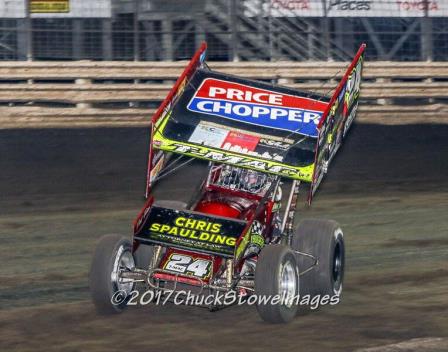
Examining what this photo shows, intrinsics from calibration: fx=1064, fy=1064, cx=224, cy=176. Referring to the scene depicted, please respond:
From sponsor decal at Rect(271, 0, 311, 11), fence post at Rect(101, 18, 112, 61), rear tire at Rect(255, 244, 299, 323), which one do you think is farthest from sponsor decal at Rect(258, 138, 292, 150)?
sponsor decal at Rect(271, 0, 311, 11)

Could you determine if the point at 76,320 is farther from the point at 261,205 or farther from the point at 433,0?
the point at 433,0

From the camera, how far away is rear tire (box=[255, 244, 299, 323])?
307 inches

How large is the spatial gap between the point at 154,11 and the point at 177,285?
43.4ft

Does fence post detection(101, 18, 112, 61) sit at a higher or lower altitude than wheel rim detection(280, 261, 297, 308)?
higher

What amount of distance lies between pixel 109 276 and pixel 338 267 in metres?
2.03

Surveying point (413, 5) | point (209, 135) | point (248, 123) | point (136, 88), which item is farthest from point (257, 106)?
point (413, 5)

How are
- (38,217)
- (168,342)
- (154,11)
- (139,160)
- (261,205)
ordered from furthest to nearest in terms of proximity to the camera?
1. (154,11)
2. (139,160)
3. (38,217)
4. (261,205)
5. (168,342)

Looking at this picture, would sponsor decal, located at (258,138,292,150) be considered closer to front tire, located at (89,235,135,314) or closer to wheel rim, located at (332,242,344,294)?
wheel rim, located at (332,242,344,294)

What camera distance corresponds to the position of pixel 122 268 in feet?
27.1

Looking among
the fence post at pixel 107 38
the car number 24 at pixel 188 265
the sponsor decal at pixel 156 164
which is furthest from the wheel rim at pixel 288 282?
the fence post at pixel 107 38

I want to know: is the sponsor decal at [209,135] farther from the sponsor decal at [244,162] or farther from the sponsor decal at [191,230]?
the sponsor decal at [191,230]

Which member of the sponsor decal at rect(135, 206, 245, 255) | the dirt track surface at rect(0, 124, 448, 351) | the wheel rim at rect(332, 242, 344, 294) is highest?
the sponsor decal at rect(135, 206, 245, 255)

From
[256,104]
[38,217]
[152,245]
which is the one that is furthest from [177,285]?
[38,217]

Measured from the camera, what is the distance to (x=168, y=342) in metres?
7.48
